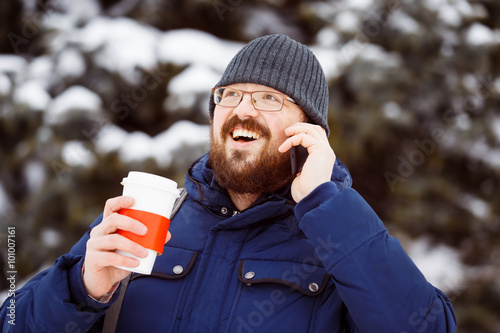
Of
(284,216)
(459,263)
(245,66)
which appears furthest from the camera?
(459,263)

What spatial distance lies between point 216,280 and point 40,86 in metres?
3.35

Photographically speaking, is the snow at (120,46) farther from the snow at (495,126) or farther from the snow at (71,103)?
the snow at (495,126)

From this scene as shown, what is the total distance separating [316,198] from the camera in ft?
4.65

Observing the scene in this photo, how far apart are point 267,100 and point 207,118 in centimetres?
222

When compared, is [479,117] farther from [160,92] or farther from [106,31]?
[106,31]

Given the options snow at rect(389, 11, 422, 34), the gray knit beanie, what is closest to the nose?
the gray knit beanie

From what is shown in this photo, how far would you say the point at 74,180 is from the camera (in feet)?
13.3

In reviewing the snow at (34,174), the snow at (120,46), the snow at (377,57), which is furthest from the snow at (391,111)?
the snow at (34,174)

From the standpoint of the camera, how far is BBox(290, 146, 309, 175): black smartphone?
1.54 meters

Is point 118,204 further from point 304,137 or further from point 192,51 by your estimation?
point 192,51

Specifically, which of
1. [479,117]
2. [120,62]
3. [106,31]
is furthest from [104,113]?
[479,117]

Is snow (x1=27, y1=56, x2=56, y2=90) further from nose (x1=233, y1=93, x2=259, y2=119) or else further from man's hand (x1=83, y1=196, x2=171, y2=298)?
man's hand (x1=83, y1=196, x2=171, y2=298)

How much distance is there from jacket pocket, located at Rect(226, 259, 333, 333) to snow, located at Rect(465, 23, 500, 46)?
3959 millimetres

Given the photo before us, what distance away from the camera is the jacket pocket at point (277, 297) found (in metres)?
1.48
